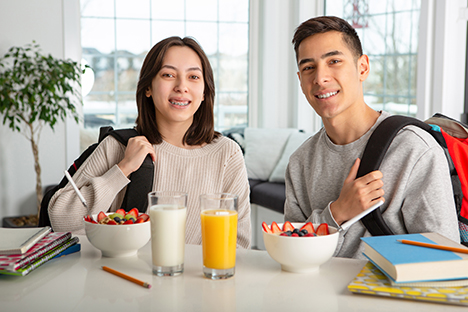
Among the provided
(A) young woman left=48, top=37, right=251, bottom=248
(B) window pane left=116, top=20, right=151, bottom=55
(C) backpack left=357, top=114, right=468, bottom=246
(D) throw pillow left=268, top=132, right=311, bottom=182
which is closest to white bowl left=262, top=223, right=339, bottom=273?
(C) backpack left=357, top=114, right=468, bottom=246

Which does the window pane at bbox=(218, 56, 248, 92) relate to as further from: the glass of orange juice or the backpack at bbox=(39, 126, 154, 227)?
the glass of orange juice

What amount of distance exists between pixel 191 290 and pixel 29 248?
1.36 ft

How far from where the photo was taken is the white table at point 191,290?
84 centimetres

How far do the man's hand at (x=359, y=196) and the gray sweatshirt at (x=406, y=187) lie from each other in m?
0.04

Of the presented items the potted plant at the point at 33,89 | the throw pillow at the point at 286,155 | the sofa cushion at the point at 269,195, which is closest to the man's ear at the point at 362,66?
the sofa cushion at the point at 269,195

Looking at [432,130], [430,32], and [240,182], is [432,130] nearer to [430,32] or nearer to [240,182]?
[240,182]

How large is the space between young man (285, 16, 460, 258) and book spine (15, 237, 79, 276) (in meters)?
0.69

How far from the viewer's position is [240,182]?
1.73 meters

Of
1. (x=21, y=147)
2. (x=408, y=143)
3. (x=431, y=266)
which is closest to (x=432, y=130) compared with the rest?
(x=408, y=143)

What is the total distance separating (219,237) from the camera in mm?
938

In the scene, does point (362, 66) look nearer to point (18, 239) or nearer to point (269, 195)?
point (18, 239)

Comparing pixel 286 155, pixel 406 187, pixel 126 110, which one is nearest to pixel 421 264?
pixel 406 187

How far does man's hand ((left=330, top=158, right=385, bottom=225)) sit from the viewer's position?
1.23 metres

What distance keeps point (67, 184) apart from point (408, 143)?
1127mm
